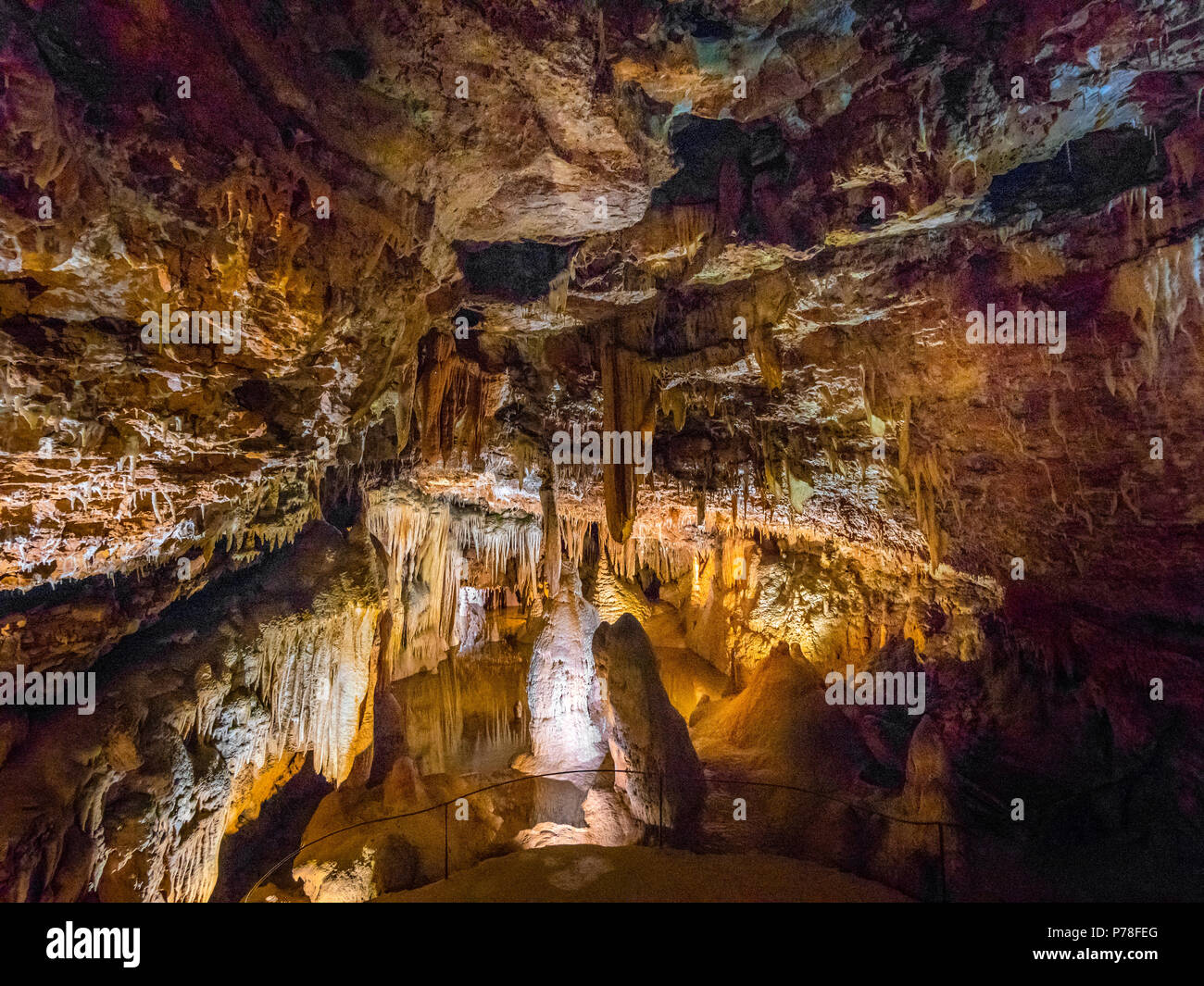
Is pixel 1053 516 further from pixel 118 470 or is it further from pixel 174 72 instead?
pixel 118 470

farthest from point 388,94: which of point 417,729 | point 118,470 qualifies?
point 417,729

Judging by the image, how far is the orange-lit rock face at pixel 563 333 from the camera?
10.8 ft

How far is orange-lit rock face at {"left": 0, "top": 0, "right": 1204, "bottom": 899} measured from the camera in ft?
10.8

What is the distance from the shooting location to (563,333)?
7.05 metres

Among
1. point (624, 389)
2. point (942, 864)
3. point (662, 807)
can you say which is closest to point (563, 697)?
point (662, 807)
